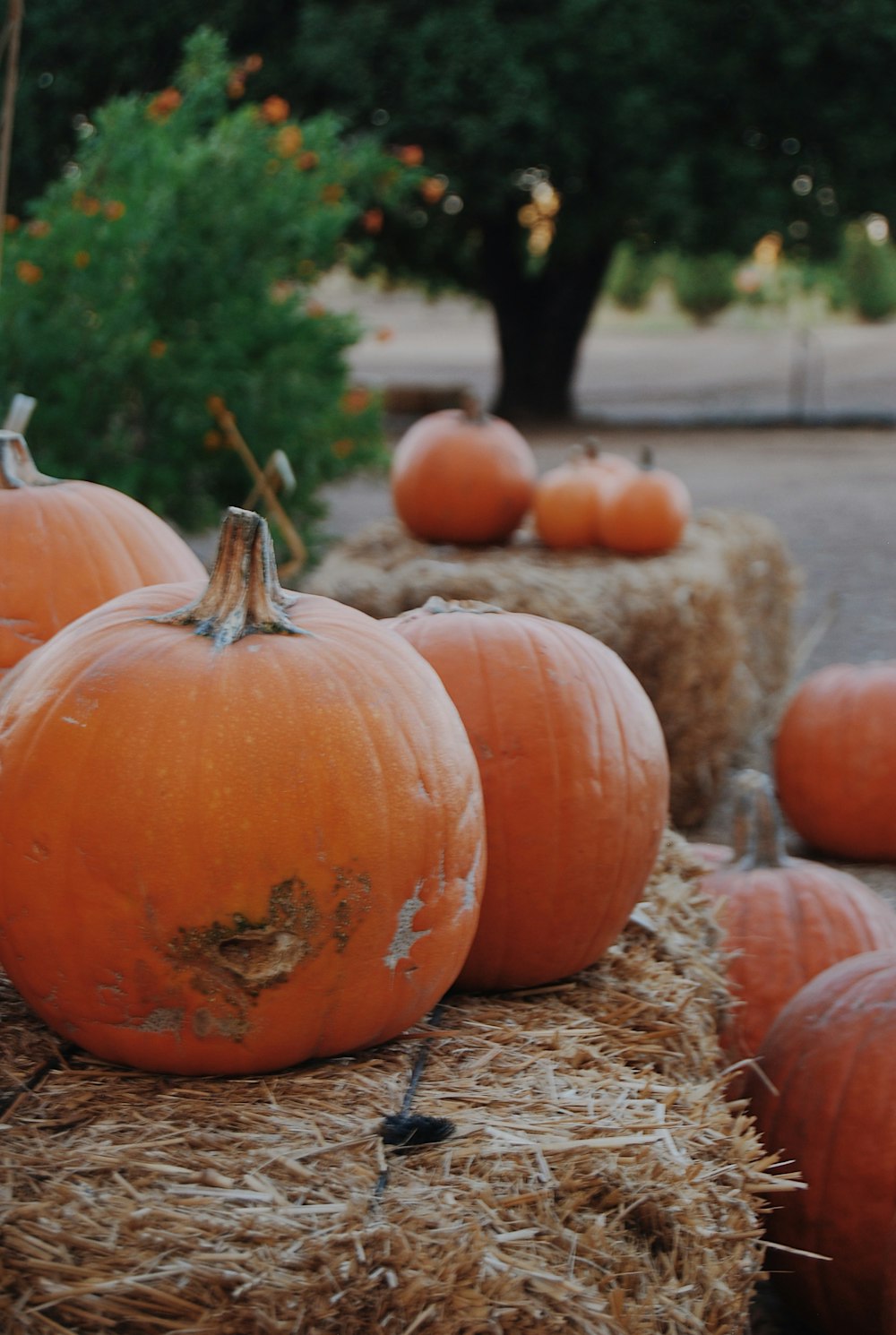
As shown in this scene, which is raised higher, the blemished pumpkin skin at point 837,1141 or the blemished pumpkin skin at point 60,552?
the blemished pumpkin skin at point 60,552

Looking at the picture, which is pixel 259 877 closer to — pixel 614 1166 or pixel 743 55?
pixel 614 1166

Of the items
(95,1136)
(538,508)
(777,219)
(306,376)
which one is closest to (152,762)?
(95,1136)

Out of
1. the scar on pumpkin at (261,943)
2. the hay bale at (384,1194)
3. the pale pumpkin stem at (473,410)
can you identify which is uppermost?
the pale pumpkin stem at (473,410)

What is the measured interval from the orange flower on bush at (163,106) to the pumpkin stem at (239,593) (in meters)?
5.86

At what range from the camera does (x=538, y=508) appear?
549 cm

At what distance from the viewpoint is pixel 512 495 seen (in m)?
5.38

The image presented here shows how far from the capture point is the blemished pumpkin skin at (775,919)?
297 cm

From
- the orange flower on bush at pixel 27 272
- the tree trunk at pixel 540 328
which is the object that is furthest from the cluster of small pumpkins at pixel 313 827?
the tree trunk at pixel 540 328

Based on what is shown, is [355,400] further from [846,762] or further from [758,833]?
[758,833]

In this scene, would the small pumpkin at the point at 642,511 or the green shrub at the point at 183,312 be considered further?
the green shrub at the point at 183,312

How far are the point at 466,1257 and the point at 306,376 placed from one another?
20.4ft

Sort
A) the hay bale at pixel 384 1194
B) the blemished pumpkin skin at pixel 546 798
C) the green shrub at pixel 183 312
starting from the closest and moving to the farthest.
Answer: the hay bale at pixel 384 1194, the blemished pumpkin skin at pixel 546 798, the green shrub at pixel 183 312

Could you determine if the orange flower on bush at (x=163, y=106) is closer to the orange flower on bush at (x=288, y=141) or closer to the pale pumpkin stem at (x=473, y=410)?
the orange flower on bush at (x=288, y=141)

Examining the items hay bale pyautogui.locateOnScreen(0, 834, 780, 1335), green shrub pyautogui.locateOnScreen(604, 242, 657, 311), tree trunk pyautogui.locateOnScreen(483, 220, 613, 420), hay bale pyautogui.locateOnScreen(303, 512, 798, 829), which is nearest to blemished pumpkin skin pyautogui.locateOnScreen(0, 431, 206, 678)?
hay bale pyautogui.locateOnScreen(0, 834, 780, 1335)
